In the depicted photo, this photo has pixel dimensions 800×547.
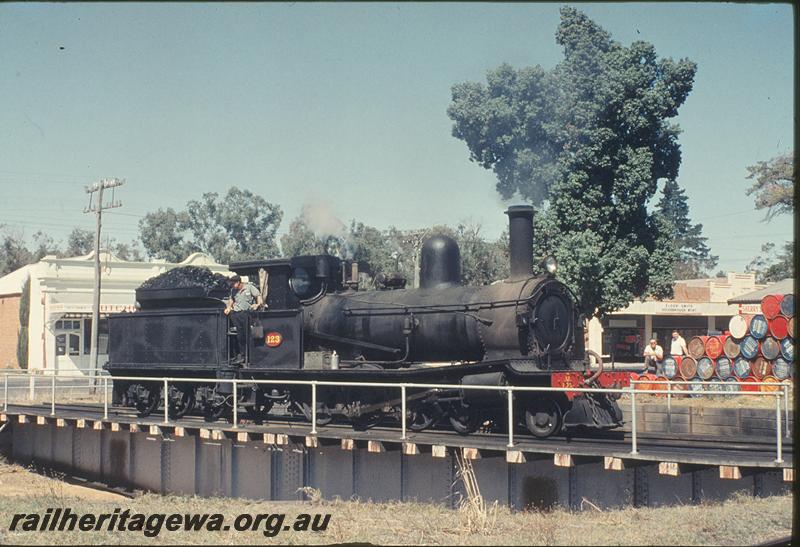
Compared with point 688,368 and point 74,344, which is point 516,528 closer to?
point 688,368

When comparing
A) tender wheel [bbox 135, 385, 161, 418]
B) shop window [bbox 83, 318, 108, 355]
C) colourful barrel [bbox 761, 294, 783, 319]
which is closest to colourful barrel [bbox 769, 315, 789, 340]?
colourful barrel [bbox 761, 294, 783, 319]

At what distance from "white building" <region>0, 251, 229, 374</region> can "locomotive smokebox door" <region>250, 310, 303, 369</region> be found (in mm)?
26102

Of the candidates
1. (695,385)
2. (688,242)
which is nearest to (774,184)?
(695,385)

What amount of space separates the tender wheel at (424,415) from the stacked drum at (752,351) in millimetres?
11123

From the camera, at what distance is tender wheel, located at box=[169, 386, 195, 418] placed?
19.3m

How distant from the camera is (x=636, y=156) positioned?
88.0ft

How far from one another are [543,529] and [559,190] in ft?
58.9

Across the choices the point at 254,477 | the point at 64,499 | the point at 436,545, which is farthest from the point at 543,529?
the point at 64,499

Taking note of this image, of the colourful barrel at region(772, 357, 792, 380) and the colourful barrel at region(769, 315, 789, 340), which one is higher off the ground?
the colourful barrel at region(769, 315, 789, 340)

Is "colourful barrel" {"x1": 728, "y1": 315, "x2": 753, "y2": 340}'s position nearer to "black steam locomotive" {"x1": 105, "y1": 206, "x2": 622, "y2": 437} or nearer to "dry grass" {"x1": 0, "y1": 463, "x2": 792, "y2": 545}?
"black steam locomotive" {"x1": 105, "y1": 206, "x2": 622, "y2": 437}

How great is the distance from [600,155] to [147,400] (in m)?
14.9

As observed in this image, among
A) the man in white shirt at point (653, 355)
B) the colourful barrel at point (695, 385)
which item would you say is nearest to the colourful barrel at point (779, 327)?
the colourful barrel at point (695, 385)

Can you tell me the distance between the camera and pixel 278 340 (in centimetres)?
1744

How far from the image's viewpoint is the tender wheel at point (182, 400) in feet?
63.3
